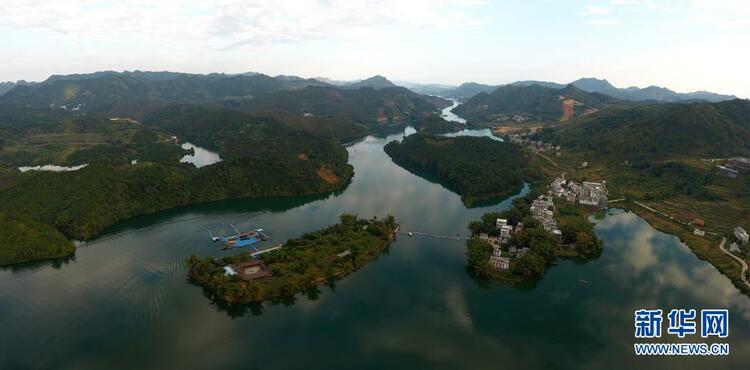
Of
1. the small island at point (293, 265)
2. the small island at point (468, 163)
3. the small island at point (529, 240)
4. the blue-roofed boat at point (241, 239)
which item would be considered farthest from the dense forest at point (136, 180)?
the small island at point (529, 240)

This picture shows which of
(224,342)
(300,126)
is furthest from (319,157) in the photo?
(224,342)

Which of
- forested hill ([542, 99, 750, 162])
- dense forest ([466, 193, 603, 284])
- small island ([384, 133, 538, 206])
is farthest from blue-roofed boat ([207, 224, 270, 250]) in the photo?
forested hill ([542, 99, 750, 162])

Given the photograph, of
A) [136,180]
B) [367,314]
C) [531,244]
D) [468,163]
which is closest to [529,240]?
[531,244]

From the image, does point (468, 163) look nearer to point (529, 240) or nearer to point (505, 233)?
point (505, 233)

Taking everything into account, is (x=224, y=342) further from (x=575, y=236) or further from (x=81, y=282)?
(x=575, y=236)

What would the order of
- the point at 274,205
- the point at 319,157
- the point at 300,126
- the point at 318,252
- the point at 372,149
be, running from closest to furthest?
the point at 318,252
the point at 274,205
the point at 319,157
the point at 372,149
the point at 300,126
